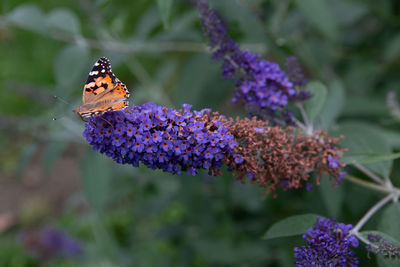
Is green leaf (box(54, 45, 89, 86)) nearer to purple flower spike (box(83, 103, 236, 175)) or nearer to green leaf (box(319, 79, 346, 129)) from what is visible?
purple flower spike (box(83, 103, 236, 175))

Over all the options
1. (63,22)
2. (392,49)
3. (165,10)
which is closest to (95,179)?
(63,22)

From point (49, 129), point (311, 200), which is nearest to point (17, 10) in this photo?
point (49, 129)

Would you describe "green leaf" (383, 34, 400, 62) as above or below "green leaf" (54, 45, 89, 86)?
above

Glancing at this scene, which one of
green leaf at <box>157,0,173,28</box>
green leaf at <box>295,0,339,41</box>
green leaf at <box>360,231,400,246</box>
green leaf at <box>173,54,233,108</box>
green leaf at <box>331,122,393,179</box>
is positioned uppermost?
green leaf at <box>295,0,339,41</box>

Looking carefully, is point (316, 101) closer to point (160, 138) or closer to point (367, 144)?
point (367, 144)

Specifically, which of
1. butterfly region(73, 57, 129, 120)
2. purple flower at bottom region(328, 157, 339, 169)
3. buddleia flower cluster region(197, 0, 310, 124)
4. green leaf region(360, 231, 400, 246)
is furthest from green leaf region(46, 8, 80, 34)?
green leaf region(360, 231, 400, 246)

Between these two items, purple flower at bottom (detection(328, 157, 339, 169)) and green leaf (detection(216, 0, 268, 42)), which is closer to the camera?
purple flower at bottom (detection(328, 157, 339, 169))
